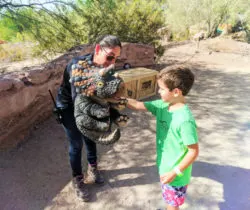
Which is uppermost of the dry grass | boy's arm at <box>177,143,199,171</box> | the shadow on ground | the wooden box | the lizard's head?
the lizard's head

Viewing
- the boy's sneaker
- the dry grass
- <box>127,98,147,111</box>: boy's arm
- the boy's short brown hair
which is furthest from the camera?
the dry grass

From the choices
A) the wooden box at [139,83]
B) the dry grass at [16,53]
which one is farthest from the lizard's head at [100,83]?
the dry grass at [16,53]

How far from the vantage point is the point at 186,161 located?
1427 mm

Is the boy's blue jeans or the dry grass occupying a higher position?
the dry grass

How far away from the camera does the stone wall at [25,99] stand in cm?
259

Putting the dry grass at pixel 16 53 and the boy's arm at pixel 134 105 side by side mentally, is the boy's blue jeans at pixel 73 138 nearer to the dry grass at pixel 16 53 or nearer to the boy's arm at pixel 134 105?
the boy's arm at pixel 134 105

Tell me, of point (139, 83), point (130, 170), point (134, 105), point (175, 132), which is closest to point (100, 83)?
point (134, 105)

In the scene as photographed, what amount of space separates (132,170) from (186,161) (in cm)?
130

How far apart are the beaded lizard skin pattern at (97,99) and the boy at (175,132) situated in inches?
10.1

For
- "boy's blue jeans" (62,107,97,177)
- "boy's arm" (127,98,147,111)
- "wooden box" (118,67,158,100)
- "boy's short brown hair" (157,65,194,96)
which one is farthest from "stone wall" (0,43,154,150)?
"boy's short brown hair" (157,65,194,96)

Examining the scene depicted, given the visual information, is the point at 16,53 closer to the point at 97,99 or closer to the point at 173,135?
the point at 97,99

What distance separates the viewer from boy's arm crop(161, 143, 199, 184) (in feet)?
4.62

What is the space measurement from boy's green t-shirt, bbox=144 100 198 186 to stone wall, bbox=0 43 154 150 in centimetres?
170

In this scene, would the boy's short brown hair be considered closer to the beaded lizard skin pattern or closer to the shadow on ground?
the beaded lizard skin pattern
